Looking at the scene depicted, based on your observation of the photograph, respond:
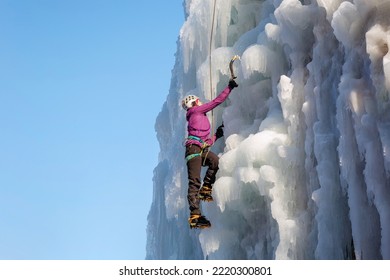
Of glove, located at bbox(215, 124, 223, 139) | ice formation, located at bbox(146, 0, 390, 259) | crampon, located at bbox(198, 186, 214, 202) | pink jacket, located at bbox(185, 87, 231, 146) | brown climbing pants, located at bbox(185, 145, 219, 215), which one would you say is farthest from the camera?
glove, located at bbox(215, 124, 223, 139)

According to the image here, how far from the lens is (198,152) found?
750cm

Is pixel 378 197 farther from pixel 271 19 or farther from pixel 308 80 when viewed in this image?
pixel 271 19

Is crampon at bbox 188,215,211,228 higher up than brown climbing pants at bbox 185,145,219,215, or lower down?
lower down

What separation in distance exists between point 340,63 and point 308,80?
1.76 ft

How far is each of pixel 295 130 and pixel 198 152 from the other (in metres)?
1.17

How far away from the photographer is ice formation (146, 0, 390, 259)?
591 cm

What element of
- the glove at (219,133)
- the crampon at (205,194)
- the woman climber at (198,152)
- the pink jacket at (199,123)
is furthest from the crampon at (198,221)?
the glove at (219,133)

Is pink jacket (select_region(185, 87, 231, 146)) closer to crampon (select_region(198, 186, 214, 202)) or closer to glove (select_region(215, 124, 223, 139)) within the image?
crampon (select_region(198, 186, 214, 202))

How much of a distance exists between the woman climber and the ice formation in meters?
0.24

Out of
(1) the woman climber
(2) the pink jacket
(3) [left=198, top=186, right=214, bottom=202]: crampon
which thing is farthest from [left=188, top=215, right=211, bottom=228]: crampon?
(2) the pink jacket

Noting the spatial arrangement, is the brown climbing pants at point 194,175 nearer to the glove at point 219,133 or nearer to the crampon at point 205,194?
the crampon at point 205,194

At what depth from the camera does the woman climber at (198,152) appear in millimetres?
7414

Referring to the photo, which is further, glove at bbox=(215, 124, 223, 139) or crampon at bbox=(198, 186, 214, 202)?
glove at bbox=(215, 124, 223, 139)

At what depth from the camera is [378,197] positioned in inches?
220
